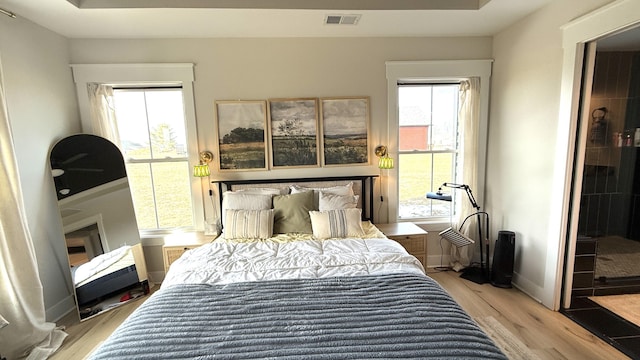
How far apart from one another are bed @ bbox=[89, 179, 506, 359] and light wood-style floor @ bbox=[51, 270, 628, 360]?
42.4 inches

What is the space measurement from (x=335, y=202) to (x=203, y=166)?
1.42 metres

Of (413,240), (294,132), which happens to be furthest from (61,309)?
(413,240)

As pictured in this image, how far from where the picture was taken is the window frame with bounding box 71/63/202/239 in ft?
9.79

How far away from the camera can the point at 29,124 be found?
2.54 meters

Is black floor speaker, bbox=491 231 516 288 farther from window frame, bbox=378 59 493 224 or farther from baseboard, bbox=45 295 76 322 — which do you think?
baseboard, bbox=45 295 76 322

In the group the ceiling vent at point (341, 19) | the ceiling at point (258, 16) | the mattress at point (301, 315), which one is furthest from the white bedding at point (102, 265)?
the ceiling vent at point (341, 19)

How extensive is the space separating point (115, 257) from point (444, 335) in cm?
307

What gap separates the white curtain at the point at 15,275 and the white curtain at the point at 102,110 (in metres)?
0.87

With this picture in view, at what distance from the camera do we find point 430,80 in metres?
3.34

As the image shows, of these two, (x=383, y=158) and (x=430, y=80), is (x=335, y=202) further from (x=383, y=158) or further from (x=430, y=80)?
(x=430, y=80)

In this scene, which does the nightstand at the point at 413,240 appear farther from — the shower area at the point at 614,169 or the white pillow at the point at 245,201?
the shower area at the point at 614,169

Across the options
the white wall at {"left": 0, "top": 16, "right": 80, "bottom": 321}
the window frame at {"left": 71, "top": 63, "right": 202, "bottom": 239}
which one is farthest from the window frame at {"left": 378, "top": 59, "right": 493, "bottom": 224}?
the white wall at {"left": 0, "top": 16, "right": 80, "bottom": 321}

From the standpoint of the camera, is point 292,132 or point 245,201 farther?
point 292,132

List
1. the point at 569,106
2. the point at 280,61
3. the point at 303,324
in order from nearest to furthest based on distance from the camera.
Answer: the point at 303,324 < the point at 569,106 < the point at 280,61
